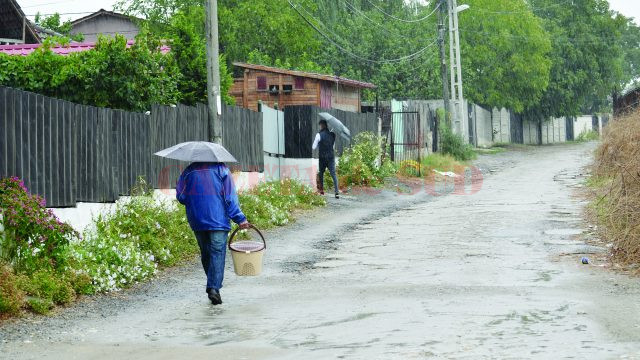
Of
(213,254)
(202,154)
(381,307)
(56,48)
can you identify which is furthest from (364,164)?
(381,307)

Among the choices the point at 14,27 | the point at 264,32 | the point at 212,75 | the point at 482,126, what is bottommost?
the point at 212,75

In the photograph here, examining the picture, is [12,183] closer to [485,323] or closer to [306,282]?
[306,282]

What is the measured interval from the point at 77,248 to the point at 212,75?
22.3ft

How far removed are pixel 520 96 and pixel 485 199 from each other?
36.1 meters

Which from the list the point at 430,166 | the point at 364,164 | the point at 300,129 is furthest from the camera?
the point at 430,166

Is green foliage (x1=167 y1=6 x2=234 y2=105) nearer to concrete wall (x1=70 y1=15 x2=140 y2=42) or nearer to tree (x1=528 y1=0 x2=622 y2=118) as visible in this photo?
concrete wall (x1=70 y1=15 x2=140 y2=42)

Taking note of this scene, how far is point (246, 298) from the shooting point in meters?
11.4

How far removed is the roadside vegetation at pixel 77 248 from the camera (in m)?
10.5

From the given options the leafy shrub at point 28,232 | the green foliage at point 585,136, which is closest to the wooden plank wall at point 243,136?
the leafy shrub at point 28,232

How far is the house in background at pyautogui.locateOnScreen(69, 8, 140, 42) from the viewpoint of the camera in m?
51.2

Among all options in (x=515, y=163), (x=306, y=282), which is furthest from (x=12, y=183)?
(x=515, y=163)

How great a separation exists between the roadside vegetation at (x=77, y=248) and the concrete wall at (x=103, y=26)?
121 feet

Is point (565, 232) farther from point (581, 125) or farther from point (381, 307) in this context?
point (581, 125)

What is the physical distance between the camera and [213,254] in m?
11.1
